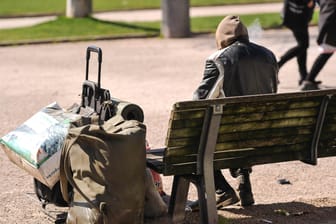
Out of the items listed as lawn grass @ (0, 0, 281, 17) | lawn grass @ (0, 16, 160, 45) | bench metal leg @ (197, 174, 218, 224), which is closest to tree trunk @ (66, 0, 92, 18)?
lawn grass @ (0, 16, 160, 45)

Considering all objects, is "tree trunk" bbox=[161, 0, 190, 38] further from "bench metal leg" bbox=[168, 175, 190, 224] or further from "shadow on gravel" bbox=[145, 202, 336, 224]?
"bench metal leg" bbox=[168, 175, 190, 224]

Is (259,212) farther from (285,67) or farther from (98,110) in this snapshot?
(285,67)

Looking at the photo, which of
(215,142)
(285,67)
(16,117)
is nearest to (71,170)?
(215,142)

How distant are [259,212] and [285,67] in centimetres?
700

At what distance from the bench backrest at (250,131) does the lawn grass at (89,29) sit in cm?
953

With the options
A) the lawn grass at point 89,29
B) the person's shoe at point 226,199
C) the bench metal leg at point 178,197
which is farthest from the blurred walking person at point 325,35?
the bench metal leg at point 178,197

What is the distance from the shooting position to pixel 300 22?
468 inches

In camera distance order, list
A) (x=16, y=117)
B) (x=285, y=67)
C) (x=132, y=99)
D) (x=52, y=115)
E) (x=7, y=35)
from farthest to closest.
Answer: (x=7, y=35), (x=285, y=67), (x=132, y=99), (x=16, y=117), (x=52, y=115)

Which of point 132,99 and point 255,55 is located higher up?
point 255,55

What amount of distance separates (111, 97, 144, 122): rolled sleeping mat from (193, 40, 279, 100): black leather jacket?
48cm

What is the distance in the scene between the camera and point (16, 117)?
10016 mm

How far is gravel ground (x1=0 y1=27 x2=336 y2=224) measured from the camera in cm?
668

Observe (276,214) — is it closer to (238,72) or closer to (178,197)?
(178,197)

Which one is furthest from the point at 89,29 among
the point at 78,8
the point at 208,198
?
the point at 208,198
